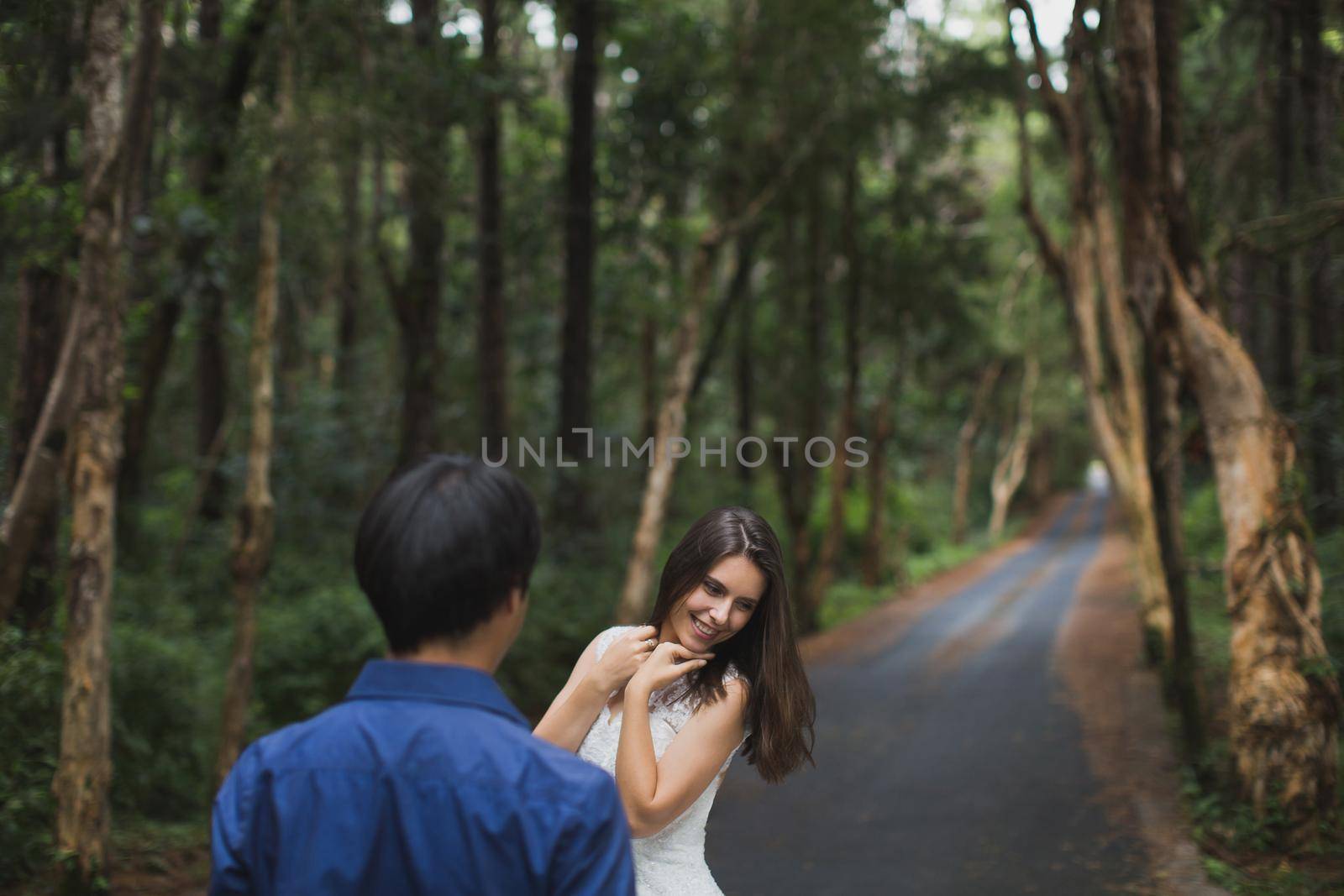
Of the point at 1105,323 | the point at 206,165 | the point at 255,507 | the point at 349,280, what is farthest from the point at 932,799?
the point at 349,280

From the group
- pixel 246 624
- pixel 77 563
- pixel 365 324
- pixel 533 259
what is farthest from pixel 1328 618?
pixel 365 324

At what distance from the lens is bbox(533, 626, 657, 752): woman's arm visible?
2578mm

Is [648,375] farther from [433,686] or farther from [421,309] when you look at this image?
[433,686]

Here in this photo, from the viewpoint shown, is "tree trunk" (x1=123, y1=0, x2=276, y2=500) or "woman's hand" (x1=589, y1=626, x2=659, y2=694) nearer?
"woman's hand" (x1=589, y1=626, x2=659, y2=694)

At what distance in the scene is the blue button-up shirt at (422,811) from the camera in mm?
1637

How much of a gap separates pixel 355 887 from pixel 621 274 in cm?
1823

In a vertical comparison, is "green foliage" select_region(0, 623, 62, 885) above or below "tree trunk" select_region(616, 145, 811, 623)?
below

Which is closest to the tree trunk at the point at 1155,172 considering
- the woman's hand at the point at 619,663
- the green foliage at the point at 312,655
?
the green foliage at the point at 312,655

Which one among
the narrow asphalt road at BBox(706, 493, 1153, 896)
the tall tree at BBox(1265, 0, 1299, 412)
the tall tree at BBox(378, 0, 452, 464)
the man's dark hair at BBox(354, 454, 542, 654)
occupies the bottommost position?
the narrow asphalt road at BBox(706, 493, 1153, 896)

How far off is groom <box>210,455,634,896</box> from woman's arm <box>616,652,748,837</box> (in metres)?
0.75

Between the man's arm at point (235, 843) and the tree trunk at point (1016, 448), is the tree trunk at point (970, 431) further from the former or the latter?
the man's arm at point (235, 843)

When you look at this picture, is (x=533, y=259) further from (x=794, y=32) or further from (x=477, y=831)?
(x=477, y=831)

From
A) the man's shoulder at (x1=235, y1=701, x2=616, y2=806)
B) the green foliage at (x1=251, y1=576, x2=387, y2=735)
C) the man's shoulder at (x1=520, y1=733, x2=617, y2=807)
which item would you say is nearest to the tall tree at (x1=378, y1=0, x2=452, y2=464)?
the green foliage at (x1=251, y1=576, x2=387, y2=735)

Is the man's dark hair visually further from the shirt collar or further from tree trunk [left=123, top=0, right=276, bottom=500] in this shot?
tree trunk [left=123, top=0, right=276, bottom=500]
